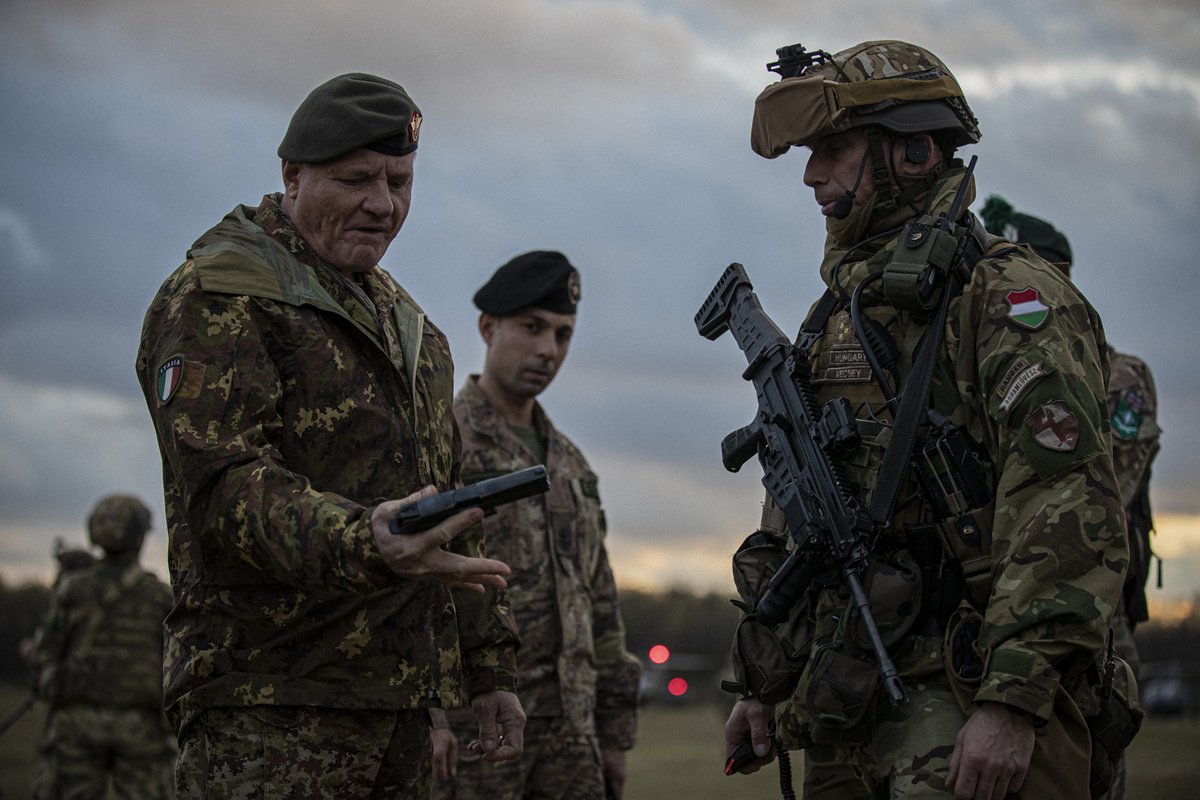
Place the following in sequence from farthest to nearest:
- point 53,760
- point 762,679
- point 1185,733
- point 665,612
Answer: point 665,612, point 1185,733, point 53,760, point 762,679

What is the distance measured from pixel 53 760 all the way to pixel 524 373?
19.9 feet

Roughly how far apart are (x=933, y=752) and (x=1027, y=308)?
44.9 inches

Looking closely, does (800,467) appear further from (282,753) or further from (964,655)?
(282,753)

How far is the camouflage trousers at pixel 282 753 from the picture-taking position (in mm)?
3311

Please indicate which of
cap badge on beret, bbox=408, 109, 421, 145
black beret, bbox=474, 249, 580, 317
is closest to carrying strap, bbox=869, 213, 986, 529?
cap badge on beret, bbox=408, 109, 421, 145

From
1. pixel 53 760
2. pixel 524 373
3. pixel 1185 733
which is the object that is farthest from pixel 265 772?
pixel 1185 733

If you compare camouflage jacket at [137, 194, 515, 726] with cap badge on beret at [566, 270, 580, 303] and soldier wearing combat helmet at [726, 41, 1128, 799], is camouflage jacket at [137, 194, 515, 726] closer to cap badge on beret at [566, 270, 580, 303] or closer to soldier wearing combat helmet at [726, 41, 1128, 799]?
soldier wearing combat helmet at [726, 41, 1128, 799]

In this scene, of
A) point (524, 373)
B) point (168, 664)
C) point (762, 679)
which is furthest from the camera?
point (524, 373)

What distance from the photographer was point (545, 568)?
602 cm

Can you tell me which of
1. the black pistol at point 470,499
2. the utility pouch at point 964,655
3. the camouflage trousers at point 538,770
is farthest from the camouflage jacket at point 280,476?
the camouflage trousers at point 538,770

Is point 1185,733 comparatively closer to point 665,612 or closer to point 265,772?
point 265,772

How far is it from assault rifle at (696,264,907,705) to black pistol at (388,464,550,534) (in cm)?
104

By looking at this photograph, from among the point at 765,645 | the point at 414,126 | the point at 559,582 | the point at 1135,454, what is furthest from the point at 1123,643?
the point at 414,126

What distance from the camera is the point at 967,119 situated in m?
4.01
